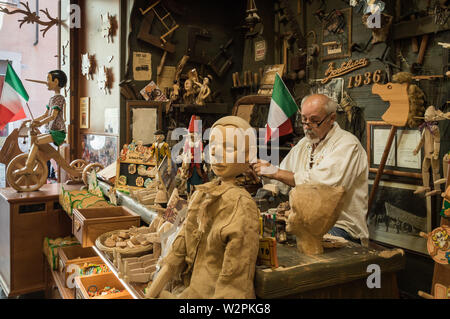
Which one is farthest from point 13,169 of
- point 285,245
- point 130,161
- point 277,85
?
point 285,245

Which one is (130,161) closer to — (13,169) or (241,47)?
(13,169)

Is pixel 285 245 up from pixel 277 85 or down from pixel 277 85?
down

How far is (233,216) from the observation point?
137cm

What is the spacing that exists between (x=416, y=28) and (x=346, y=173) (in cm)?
137

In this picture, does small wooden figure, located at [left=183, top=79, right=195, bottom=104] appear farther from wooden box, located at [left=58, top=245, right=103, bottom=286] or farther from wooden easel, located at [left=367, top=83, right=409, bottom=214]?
wooden easel, located at [left=367, top=83, right=409, bottom=214]

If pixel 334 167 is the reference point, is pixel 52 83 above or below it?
above

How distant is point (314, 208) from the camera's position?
1491 millimetres

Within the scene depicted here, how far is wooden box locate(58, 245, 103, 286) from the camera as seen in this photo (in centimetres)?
300

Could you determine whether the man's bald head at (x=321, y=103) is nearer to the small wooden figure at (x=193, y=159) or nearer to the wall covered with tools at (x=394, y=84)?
the wall covered with tools at (x=394, y=84)

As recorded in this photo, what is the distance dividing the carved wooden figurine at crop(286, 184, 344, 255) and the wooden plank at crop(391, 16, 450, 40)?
1951mm

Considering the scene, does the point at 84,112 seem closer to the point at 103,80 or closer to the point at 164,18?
the point at 103,80

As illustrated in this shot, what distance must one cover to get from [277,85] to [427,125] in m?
1.08

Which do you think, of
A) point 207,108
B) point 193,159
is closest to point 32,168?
point 207,108

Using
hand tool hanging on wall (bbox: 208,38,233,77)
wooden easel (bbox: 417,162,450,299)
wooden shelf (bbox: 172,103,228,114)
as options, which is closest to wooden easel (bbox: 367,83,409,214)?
wooden easel (bbox: 417,162,450,299)
